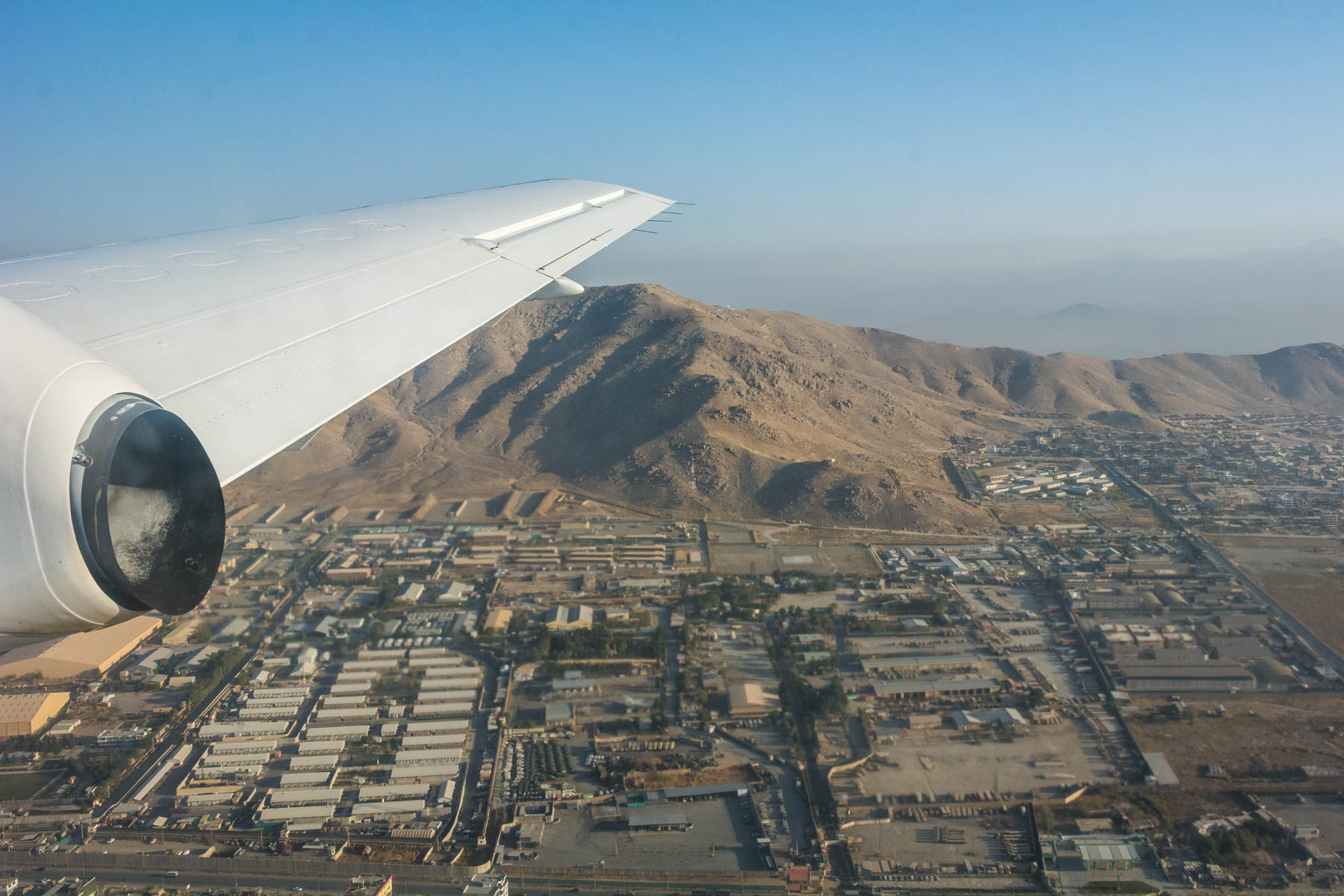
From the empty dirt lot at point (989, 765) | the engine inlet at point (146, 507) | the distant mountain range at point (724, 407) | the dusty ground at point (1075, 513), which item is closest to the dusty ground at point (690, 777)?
the empty dirt lot at point (989, 765)

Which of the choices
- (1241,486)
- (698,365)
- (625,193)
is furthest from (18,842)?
(1241,486)

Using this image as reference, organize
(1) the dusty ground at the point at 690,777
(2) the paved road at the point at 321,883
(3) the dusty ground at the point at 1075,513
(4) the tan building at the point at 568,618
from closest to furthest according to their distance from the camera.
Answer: (2) the paved road at the point at 321,883
(1) the dusty ground at the point at 690,777
(4) the tan building at the point at 568,618
(3) the dusty ground at the point at 1075,513

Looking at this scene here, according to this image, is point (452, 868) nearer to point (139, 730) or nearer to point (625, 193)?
point (139, 730)

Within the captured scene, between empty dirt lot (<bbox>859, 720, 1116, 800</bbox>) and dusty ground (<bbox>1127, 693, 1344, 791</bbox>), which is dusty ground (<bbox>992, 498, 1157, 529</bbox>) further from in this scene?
empty dirt lot (<bbox>859, 720, 1116, 800</bbox>)

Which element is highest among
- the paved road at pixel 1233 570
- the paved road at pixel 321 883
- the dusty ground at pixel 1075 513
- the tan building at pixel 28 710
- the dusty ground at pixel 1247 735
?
the tan building at pixel 28 710

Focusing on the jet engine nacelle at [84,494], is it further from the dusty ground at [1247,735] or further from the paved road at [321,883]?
the dusty ground at [1247,735]

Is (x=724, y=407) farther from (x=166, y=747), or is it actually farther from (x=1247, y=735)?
(x=166, y=747)
